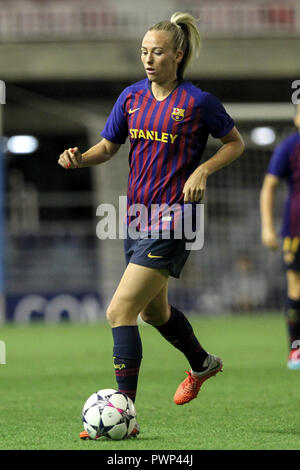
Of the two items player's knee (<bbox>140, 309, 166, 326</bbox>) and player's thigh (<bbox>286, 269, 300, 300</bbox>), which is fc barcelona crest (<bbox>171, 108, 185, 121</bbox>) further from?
player's thigh (<bbox>286, 269, 300, 300</bbox>)

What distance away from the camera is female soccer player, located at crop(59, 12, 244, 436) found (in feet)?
14.2

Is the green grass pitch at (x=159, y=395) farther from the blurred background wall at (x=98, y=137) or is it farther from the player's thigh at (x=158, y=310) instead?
the blurred background wall at (x=98, y=137)

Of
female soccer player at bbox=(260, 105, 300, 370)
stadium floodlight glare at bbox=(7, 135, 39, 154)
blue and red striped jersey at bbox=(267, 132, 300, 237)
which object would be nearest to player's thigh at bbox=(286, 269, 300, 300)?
female soccer player at bbox=(260, 105, 300, 370)

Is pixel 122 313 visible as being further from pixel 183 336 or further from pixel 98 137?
pixel 98 137

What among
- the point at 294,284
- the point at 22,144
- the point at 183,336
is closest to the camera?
the point at 183,336

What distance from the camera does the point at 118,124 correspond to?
471 centimetres

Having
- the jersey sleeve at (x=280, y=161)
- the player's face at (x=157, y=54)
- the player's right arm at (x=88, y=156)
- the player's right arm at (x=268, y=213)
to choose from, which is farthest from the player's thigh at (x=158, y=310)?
the jersey sleeve at (x=280, y=161)

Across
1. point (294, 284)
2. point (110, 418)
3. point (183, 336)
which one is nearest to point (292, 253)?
point (294, 284)

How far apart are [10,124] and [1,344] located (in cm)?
1278

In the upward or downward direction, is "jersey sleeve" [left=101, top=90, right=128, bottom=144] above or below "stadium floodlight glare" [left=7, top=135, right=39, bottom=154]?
below

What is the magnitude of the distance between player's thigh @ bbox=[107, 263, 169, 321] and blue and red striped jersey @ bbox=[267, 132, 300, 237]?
10.3 feet

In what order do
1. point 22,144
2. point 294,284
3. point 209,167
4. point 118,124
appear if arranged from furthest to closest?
1. point 22,144
2. point 294,284
3. point 118,124
4. point 209,167

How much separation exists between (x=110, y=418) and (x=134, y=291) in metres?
0.57

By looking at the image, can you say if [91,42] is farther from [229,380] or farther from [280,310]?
[229,380]
